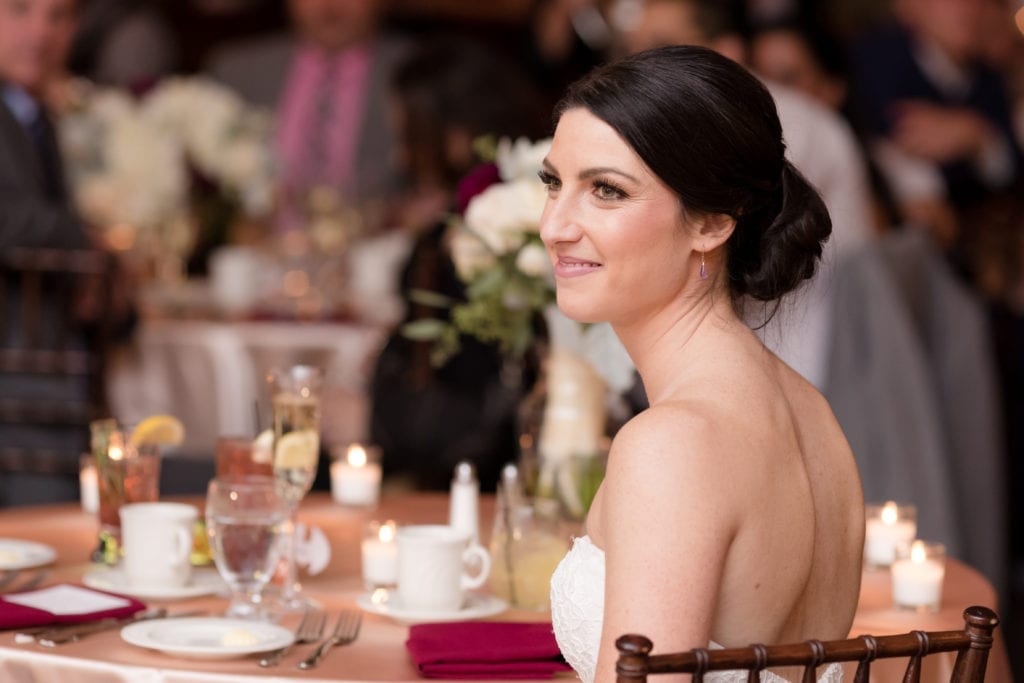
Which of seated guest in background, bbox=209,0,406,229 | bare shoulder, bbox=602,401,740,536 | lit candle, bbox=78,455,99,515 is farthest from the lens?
seated guest in background, bbox=209,0,406,229

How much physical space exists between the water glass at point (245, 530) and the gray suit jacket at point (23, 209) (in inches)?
98.1

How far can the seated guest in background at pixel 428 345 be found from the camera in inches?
148

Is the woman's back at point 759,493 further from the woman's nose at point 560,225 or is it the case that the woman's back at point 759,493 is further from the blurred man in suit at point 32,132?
the blurred man in suit at point 32,132

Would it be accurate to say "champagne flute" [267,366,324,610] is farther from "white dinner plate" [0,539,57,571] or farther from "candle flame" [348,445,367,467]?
"candle flame" [348,445,367,467]

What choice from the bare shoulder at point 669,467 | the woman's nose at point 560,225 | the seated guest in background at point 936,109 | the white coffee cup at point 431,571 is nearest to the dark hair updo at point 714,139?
the woman's nose at point 560,225

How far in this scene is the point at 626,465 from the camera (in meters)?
1.51

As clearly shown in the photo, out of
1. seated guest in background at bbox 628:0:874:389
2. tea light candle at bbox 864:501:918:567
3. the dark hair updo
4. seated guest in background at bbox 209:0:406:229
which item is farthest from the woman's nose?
seated guest in background at bbox 209:0:406:229

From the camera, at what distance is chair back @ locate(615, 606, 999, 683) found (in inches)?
53.8

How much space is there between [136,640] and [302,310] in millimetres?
3175

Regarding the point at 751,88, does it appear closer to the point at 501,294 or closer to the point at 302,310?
the point at 501,294

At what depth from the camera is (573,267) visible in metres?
1.74

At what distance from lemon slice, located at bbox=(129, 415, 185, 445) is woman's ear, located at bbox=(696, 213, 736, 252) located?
0.94m

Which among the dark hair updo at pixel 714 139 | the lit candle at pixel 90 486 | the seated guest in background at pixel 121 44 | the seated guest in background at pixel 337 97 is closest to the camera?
the dark hair updo at pixel 714 139

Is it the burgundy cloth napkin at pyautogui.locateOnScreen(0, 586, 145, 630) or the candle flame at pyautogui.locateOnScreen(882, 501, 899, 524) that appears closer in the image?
the burgundy cloth napkin at pyautogui.locateOnScreen(0, 586, 145, 630)
